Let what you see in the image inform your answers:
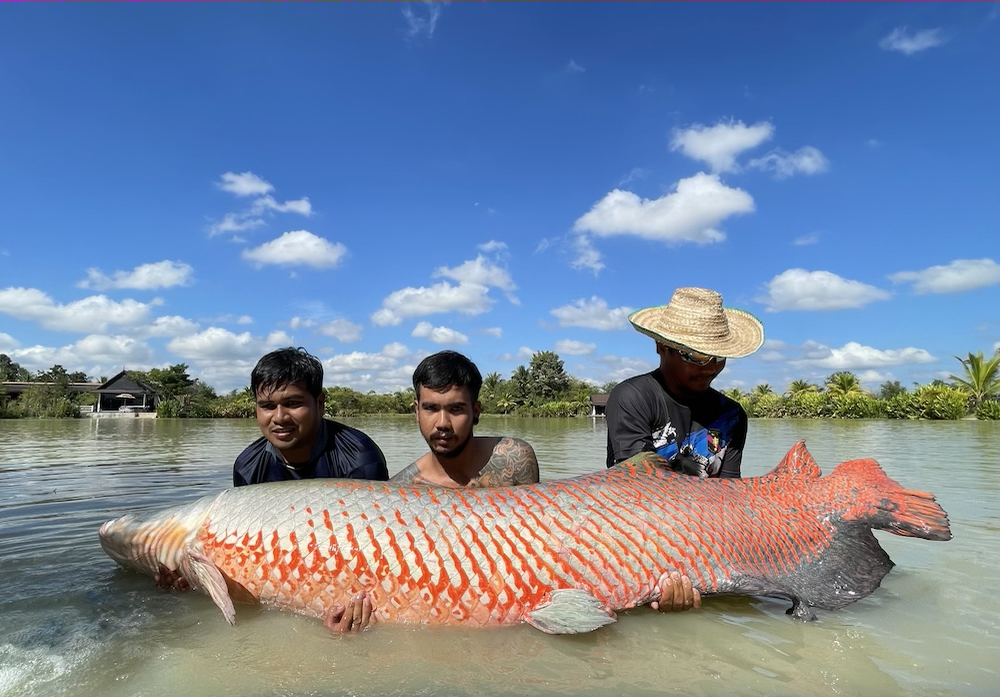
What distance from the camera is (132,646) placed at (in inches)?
101

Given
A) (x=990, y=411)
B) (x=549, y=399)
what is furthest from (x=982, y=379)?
(x=549, y=399)

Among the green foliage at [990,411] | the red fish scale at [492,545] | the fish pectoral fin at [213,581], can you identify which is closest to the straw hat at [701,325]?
the red fish scale at [492,545]

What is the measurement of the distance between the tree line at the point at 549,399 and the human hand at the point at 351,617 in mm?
39083

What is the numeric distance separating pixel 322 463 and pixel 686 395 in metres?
2.38

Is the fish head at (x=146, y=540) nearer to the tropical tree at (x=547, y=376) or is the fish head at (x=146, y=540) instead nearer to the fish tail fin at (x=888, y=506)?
the fish tail fin at (x=888, y=506)

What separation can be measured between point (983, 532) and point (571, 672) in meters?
4.21

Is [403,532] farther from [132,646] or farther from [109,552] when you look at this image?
[109,552]

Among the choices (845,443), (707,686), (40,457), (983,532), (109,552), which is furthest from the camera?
(845,443)

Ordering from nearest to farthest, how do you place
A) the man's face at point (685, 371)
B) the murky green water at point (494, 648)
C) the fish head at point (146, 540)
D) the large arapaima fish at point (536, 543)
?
the murky green water at point (494, 648) → the large arapaima fish at point (536, 543) → the fish head at point (146, 540) → the man's face at point (685, 371)

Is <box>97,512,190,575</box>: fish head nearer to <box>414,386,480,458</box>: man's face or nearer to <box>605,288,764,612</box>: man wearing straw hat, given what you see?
<box>414,386,480,458</box>: man's face

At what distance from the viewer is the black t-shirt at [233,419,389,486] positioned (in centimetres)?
391

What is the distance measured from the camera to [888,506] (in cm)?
312

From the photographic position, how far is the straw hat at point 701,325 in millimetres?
3695

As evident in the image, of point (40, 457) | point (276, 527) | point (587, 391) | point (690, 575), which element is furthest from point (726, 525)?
point (587, 391)
